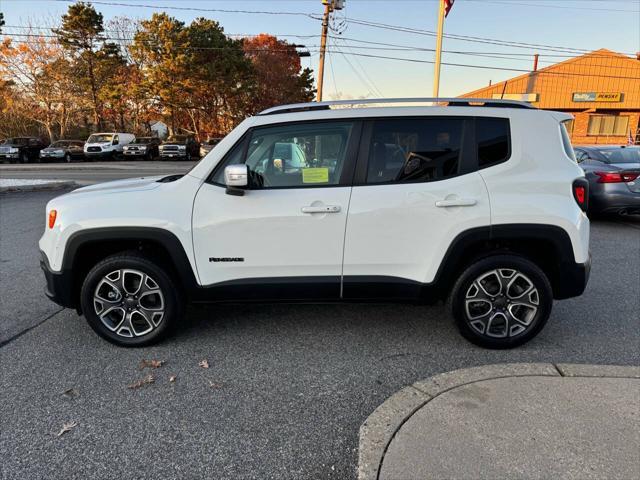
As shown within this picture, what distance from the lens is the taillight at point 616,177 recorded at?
7855 millimetres

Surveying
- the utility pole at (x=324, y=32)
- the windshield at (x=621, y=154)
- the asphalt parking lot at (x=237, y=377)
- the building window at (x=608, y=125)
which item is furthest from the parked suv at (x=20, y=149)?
the building window at (x=608, y=125)

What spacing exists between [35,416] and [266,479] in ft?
5.00

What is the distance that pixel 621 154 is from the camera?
29.0ft

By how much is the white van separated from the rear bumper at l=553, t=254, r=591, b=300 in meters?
32.0

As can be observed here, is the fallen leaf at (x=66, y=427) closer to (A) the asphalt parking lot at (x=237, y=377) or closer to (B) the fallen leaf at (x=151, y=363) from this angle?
(A) the asphalt parking lot at (x=237, y=377)

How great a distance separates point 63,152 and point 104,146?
2701mm

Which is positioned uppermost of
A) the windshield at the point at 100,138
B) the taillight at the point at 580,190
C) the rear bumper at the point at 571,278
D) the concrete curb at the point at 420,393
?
the windshield at the point at 100,138

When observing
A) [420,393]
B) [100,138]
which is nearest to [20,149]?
[100,138]

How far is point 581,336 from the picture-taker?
12.2 ft

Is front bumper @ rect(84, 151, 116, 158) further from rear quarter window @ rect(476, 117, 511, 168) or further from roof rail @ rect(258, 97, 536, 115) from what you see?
rear quarter window @ rect(476, 117, 511, 168)

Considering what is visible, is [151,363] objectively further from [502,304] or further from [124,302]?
[502,304]

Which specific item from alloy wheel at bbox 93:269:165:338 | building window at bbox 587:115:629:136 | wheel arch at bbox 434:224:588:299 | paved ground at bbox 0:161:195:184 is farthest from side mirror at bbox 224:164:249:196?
building window at bbox 587:115:629:136

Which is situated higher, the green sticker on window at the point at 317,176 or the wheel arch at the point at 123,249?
the green sticker on window at the point at 317,176

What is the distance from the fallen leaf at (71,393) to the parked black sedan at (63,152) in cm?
3186
